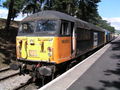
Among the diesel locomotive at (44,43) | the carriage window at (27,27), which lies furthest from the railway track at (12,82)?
the carriage window at (27,27)

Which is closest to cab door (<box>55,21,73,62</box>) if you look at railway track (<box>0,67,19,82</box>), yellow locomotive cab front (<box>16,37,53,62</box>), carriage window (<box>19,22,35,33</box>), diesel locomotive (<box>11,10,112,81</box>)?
diesel locomotive (<box>11,10,112,81</box>)

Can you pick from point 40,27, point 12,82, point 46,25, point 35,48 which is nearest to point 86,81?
point 35,48

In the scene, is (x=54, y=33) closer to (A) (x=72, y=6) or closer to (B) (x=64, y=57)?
(B) (x=64, y=57)

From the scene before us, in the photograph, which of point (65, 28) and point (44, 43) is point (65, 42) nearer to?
point (65, 28)

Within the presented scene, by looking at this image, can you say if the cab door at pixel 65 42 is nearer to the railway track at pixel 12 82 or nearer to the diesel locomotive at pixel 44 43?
the diesel locomotive at pixel 44 43

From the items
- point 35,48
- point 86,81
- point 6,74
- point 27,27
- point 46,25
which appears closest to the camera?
point 86,81

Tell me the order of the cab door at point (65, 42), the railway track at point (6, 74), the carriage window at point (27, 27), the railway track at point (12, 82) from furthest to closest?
the railway track at point (6, 74) → the carriage window at point (27, 27) → the railway track at point (12, 82) → the cab door at point (65, 42)

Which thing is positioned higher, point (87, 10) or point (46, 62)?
point (87, 10)

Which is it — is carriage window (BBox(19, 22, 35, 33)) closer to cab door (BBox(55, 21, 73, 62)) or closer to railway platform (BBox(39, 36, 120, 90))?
cab door (BBox(55, 21, 73, 62))

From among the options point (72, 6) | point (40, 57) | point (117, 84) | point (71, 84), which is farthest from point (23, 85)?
point (72, 6)

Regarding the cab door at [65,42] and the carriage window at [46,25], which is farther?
the carriage window at [46,25]

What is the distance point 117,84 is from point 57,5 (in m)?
34.1

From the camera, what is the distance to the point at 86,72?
10055 millimetres

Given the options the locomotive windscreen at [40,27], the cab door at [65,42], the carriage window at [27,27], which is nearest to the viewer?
the cab door at [65,42]
